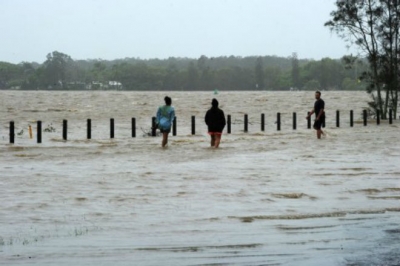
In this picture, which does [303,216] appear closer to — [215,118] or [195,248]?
[195,248]

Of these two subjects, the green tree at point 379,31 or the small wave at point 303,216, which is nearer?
the small wave at point 303,216

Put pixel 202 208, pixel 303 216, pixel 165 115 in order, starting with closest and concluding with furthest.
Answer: pixel 303 216 → pixel 202 208 → pixel 165 115

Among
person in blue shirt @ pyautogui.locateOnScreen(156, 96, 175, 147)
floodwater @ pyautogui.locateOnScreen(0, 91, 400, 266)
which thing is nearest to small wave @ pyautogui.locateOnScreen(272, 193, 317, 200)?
floodwater @ pyautogui.locateOnScreen(0, 91, 400, 266)

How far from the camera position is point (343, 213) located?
12.7 meters

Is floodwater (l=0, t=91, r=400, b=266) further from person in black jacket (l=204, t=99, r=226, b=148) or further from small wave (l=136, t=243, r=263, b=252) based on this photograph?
person in black jacket (l=204, t=99, r=226, b=148)

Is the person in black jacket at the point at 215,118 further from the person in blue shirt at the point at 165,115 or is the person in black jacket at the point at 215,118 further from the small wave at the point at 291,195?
the small wave at the point at 291,195

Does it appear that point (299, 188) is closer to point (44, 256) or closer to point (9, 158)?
point (44, 256)

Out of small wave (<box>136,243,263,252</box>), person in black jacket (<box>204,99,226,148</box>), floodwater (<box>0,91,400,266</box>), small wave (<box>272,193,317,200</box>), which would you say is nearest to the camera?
floodwater (<box>0,91,400,266</box>)

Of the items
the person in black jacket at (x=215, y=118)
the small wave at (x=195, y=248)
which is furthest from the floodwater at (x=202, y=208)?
the person in black jacket at (x=215, y=118)

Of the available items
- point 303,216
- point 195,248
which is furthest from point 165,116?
point 195,248

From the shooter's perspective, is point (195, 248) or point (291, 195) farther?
point (291, 195)

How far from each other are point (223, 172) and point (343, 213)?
748cm

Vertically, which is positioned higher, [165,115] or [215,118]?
[165,115]

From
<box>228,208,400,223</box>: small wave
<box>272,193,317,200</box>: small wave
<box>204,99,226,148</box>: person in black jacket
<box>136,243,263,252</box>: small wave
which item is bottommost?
<box>272,193,317,200</box>: small wave
